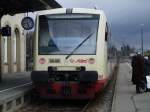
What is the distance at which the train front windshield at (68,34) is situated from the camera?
62.0 ft

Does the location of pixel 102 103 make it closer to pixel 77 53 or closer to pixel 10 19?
pixel 77 53

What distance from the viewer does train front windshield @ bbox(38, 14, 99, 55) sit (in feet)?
62.0

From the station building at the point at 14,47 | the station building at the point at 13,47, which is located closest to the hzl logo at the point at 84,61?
the station building at the point at 13,47

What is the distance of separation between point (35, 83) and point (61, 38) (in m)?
1.74

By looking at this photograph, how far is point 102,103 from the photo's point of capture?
20562 millimetres

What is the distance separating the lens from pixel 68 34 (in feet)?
62.8

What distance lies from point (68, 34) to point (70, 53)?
71cm

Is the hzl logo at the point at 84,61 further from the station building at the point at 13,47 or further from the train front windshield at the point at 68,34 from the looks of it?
the station building at the point at 13,47

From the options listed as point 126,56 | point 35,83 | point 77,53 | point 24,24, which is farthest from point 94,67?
point 126,56

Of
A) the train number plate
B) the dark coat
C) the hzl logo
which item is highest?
the hzl logo

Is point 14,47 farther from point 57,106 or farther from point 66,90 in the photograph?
point 66,90

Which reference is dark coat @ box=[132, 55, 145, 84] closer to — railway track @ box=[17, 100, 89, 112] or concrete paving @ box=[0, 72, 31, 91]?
railway track @ box=[17, 100, 89, 112]

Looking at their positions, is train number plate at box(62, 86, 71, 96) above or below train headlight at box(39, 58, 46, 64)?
below

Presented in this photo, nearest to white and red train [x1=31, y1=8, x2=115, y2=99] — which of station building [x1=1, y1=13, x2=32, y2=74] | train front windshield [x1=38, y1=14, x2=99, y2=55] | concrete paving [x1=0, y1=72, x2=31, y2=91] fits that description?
train front windshield [x1=38, y1=14, x2=99, y2=55]
